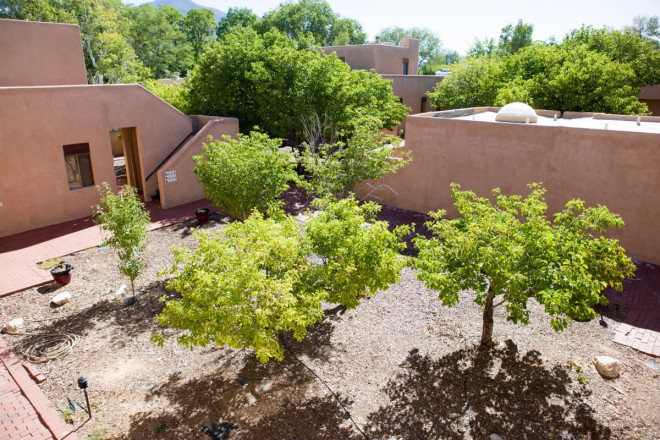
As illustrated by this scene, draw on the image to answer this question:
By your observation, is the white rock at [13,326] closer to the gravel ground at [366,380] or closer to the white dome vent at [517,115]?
the gravel ground at [366,380]

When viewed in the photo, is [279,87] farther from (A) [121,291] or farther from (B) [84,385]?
(B) [84,385]

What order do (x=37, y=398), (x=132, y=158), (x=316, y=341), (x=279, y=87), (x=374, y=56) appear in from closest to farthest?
(x=37, y=398), (x=316, y=341), (x=279, y=87), (x=132, y=158), (x=374, y=56)

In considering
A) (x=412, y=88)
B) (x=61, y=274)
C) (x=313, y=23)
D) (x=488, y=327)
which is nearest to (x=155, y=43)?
(x=313, y=23)

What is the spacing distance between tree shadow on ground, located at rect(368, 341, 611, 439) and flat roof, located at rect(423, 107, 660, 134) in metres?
9.29

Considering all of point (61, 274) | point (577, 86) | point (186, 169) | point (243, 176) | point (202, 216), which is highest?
point (577, 86)

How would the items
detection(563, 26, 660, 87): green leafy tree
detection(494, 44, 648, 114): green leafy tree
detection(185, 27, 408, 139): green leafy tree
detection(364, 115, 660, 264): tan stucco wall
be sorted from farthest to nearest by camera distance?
1. detection(563, 26, 660, 87): green leafy tree
2. detection(494, 44, 648, 114): green leafy tree
3. detection(185, 27, 408, 139): green leafy tree
4. detection(364, 115, 660, 264): tan stucco wall

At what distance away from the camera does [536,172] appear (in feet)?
50.7

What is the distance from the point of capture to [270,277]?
26.8 feet

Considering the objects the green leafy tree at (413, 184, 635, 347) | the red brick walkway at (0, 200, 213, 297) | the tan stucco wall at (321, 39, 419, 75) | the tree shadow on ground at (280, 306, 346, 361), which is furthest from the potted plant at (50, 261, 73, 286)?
the tan stucco wall at (321, 39, 419, 75)

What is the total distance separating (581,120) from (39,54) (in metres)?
22.8

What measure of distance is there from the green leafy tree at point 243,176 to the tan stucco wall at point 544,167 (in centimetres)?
721

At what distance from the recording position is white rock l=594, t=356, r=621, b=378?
889 centimetres

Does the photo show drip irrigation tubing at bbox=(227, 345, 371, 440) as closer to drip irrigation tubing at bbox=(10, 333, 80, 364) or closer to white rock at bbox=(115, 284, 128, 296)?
drip irrigation tubing at bbox=(10, 333, 80, 364)

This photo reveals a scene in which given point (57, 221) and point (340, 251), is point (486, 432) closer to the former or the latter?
point (340, 251)
